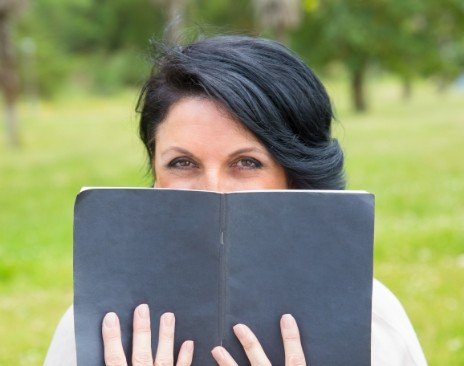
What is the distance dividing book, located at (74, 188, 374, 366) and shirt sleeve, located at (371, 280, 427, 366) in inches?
10.9

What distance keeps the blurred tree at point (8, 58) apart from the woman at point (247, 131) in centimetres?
1163

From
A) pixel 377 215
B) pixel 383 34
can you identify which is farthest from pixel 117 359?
pixel 383 34

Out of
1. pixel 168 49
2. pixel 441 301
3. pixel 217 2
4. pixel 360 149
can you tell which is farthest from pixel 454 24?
pixel 168 49

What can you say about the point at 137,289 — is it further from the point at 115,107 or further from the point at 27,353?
the point at 115,107

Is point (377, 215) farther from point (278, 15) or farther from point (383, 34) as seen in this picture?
point (383, 34)

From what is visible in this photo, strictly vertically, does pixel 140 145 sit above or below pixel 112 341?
above

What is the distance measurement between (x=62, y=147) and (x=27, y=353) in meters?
14.4

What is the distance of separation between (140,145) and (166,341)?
236 cm

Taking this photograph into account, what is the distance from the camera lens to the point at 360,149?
15.8 m

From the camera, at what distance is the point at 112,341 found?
139 centimetres

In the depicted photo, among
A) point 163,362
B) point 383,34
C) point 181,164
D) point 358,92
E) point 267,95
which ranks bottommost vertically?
point 163,362

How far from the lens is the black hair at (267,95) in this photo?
5.63 ft

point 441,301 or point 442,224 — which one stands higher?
point 442,224

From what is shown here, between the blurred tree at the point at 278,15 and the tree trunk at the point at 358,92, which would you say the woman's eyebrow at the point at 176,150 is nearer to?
the blurred tree at the point at 278,15
